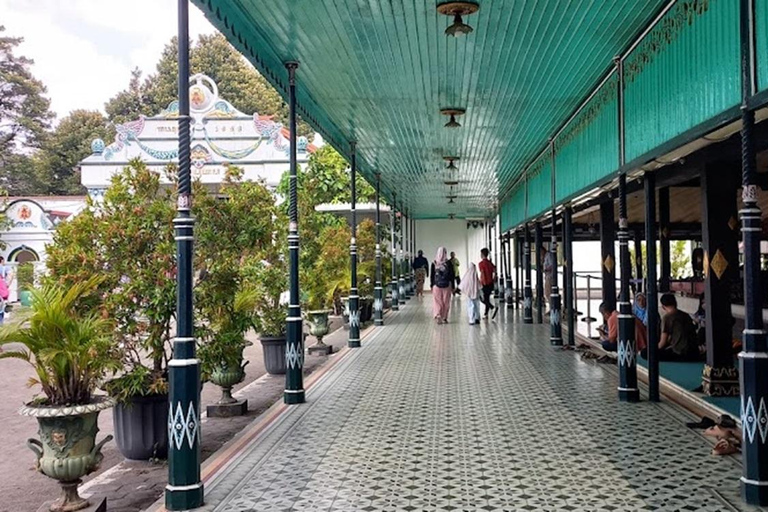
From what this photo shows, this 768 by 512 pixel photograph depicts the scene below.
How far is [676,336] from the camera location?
9391mm

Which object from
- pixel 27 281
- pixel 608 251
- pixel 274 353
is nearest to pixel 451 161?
pixel 608 251

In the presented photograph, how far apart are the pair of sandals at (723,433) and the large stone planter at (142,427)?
4.23 meters

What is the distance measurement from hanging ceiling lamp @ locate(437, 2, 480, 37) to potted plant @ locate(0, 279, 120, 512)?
362 centimetres

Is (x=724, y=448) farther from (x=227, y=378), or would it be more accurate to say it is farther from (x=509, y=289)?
(x=509, y=289)

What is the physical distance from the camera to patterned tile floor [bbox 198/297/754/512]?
446 cm

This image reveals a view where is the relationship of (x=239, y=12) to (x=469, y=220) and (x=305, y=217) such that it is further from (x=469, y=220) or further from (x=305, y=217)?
(x=469, y=220)

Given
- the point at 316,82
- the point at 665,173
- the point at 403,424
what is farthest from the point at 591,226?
the point at 403,424

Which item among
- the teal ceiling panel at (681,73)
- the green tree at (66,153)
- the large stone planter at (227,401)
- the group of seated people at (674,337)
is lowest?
the large stone planter at (227,401)

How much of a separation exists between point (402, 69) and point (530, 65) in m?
1.41

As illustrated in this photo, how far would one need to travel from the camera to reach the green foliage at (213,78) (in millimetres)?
44219

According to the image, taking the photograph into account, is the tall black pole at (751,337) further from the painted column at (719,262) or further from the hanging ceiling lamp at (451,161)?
the hanging ceiling lamp at (451,161)

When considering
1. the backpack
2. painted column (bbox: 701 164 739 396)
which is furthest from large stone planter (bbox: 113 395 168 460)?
the backpack

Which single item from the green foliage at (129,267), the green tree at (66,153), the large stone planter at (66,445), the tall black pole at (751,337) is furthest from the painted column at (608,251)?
the green tree at (66,153)

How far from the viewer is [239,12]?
6520mm
